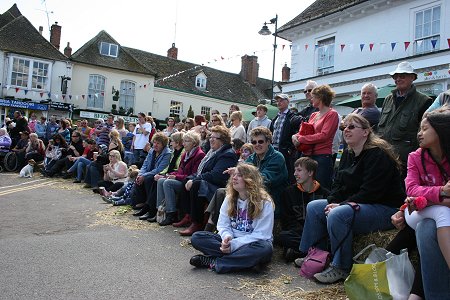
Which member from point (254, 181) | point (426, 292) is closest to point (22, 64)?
point (254, 181)

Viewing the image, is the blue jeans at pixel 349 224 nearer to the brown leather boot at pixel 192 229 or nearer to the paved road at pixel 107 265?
the paved road at pixel 107 265

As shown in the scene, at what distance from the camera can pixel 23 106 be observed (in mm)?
27438

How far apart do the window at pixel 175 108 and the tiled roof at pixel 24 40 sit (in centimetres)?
972

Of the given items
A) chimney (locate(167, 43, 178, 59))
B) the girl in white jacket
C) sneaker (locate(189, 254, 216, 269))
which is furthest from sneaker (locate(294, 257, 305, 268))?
chimney (locate(167, 43, 178, 59))

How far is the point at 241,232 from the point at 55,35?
33781 mm

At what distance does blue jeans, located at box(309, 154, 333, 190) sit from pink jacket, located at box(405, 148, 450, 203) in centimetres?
228

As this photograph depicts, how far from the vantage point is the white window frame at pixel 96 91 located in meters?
31.2

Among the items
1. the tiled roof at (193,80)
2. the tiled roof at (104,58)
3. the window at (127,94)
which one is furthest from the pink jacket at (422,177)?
the tiled roof at (193,80)

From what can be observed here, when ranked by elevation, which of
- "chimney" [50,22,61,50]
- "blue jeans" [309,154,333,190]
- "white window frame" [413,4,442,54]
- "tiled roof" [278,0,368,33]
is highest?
"chimney" [50,22,61,50]

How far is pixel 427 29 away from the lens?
1382 cm

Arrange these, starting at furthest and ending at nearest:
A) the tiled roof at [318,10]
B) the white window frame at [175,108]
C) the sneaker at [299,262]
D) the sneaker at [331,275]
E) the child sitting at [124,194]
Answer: the white window frame at [175,108] → the tiled roof at [318,10] → the child sitting at [124,194] → the sneaker at [299,262] → the sneaker at [331,275]

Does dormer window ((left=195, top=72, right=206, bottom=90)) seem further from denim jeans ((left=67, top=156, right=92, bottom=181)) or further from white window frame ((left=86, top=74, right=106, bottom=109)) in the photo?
denim jeans ((left=67, top=156, right=92, bottom=181))

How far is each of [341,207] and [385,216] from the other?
1.80 feet

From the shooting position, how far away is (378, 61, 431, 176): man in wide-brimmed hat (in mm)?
5250
